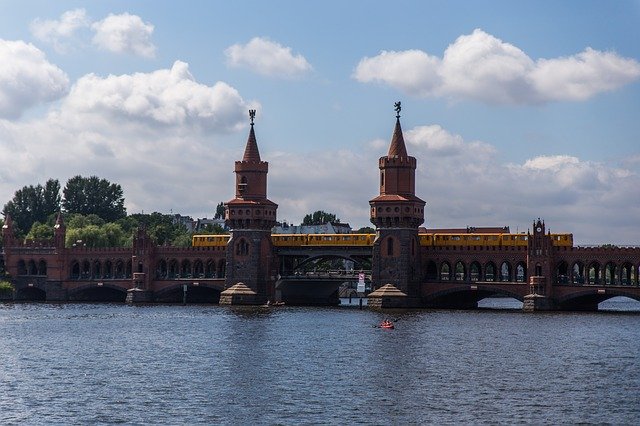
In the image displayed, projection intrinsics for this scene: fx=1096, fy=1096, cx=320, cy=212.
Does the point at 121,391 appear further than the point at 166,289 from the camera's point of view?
No

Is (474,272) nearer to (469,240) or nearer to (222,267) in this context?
(469,240)

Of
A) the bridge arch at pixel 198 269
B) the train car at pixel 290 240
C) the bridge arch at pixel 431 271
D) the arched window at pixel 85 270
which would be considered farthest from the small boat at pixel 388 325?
the arched window at pixel 85 270

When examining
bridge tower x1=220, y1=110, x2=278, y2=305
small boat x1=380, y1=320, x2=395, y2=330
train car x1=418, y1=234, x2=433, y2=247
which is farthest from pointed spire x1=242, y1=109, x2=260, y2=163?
small boat x1=380, y1=320, x2=395, y2=330

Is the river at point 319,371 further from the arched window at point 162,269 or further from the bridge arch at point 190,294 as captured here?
the arched window at point 162,269

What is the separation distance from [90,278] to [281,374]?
3909 inches

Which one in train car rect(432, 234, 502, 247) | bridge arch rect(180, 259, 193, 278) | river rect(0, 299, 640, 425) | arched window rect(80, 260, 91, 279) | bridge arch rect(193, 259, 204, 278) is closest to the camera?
river rect(0, 299, 640, 425)

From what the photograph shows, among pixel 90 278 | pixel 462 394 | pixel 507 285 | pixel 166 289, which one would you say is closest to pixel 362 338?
pixel 462 394

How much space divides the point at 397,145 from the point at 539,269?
24367mm

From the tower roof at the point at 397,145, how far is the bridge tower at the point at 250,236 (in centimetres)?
1892

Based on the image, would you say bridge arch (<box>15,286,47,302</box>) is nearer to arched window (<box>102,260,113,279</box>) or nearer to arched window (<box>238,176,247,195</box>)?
arched window (<box>102,260,113,279</box>)

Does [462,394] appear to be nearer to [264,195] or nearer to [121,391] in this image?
[121,391]

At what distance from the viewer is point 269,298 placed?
148 m

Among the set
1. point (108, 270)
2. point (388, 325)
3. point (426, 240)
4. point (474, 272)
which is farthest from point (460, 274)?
point (388, 325)

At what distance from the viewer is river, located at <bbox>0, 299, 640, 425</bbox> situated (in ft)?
188
